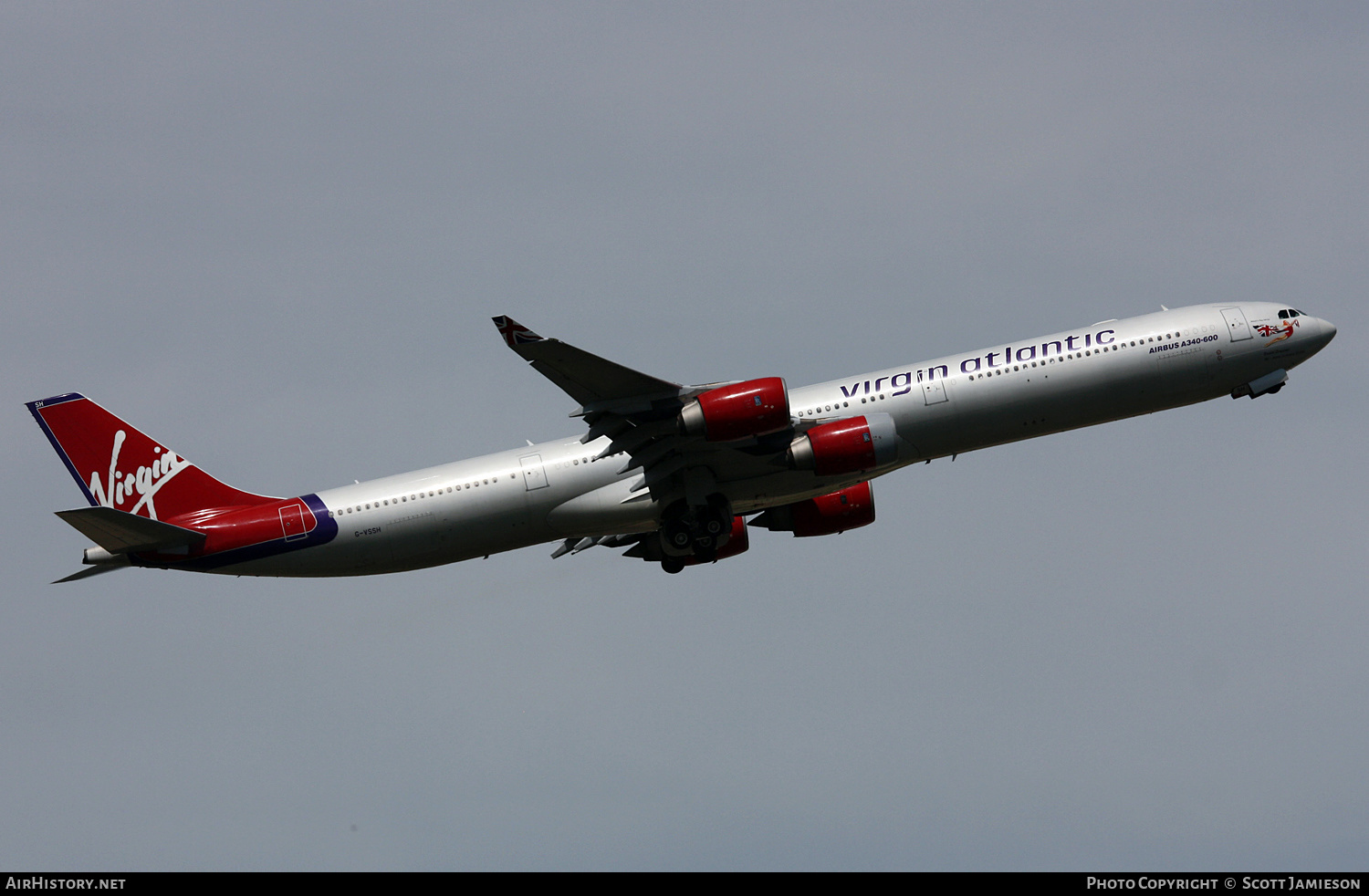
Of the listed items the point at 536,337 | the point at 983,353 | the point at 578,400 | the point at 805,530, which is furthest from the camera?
the point at 805,530


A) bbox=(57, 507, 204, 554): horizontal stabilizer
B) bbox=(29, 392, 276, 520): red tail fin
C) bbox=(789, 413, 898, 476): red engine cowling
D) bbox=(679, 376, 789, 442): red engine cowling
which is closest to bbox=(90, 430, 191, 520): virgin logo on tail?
bbox=(29, 392, 276, 520): red tail fin

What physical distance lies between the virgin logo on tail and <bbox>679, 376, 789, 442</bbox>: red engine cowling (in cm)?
1825

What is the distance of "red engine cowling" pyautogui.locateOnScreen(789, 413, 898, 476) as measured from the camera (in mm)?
40531

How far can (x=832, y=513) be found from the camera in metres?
47.6

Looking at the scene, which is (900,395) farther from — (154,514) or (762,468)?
(154,514)

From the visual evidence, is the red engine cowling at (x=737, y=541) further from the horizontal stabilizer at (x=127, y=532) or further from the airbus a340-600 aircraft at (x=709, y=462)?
the horizontal stabilizer at (x=127, y=532)

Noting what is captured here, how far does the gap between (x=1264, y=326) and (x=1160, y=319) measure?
11.1 ft

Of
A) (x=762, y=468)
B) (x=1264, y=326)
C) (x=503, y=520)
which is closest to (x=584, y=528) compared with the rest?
(x=503, y=520)

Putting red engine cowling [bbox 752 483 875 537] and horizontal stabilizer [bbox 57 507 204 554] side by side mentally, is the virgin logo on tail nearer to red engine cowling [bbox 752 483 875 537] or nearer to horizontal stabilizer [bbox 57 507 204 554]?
horizontal stabilizer [bbox 57 507 204 554]

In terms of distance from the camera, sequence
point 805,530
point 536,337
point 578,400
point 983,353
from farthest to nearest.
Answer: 1. point 805,530
2. point 983,353
3. point 578,400
4. point 536,337

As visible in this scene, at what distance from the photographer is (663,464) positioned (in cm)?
4231

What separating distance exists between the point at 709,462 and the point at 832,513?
7.06m

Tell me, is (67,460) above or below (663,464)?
above

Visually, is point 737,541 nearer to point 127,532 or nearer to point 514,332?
point 514,332
